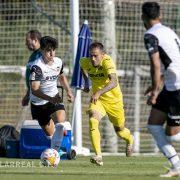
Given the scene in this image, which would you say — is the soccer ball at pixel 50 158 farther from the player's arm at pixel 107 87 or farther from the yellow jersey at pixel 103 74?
the yellow jersey at pixel 103 74

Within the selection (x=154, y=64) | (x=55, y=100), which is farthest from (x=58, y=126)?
(x=154, y=64)

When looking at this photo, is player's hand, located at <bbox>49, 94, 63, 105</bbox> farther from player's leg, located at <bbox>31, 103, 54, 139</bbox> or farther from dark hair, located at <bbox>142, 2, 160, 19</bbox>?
dark hair, located at <bbox>142, 2, 160, 19</bbox>

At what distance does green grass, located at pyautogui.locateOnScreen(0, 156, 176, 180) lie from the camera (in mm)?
10203

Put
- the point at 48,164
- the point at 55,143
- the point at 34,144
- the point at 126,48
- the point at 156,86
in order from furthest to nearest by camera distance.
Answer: the point at 126,48, the point at 34,144, the point at 55,143, the point at 48,164, the point at 156,86

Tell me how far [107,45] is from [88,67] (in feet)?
14.7

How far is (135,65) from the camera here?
65.0 feet

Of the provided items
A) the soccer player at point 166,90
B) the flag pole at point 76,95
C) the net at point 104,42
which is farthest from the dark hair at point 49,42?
the net at point 104,42

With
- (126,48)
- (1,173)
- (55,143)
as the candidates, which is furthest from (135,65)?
(1,173)

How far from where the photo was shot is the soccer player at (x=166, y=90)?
403 inches

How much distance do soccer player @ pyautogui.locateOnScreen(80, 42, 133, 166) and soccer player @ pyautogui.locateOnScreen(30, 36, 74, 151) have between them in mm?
436

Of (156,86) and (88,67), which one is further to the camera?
(88,67)

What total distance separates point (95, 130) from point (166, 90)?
2.88m

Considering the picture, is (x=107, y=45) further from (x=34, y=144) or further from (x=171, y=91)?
(x=171, y=91)

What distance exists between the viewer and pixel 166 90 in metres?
10.4
